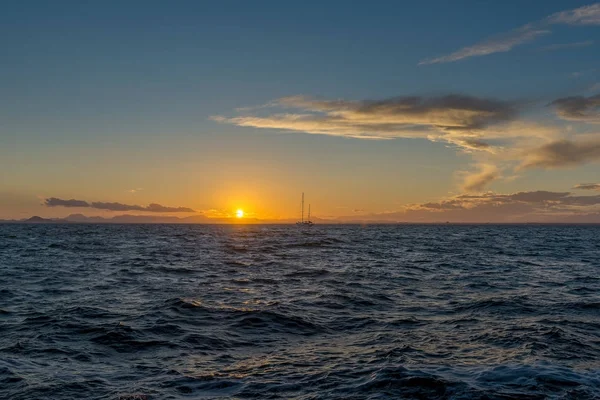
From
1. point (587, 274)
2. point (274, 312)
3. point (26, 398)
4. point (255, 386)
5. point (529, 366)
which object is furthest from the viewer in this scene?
point (587, 274)

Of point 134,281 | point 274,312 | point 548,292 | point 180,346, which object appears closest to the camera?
point 180,346

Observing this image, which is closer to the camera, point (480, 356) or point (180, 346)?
point (480, 356)

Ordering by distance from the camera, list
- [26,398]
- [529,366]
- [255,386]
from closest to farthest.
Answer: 1. [26,398]
2. [255,386]
3. [529,366]

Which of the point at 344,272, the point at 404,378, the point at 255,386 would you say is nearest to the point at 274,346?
the point at 255,386

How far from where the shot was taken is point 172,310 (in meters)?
23.9

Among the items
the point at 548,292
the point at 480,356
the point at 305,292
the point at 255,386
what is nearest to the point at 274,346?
the point at 255,386

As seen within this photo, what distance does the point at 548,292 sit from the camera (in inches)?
1195

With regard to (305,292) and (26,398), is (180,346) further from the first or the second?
(305,292)

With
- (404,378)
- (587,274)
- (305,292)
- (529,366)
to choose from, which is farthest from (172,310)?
(587,274)

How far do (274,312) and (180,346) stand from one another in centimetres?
662

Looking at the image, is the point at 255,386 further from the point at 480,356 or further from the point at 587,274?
the point at 587,274

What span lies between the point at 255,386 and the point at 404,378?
160 inches

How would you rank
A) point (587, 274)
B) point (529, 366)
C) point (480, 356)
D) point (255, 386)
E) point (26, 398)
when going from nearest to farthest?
point (26, 398), point (255, 386), point (529, 366), point (480, 356), point (587, 274)

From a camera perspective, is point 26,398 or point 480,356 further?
point 480,356
